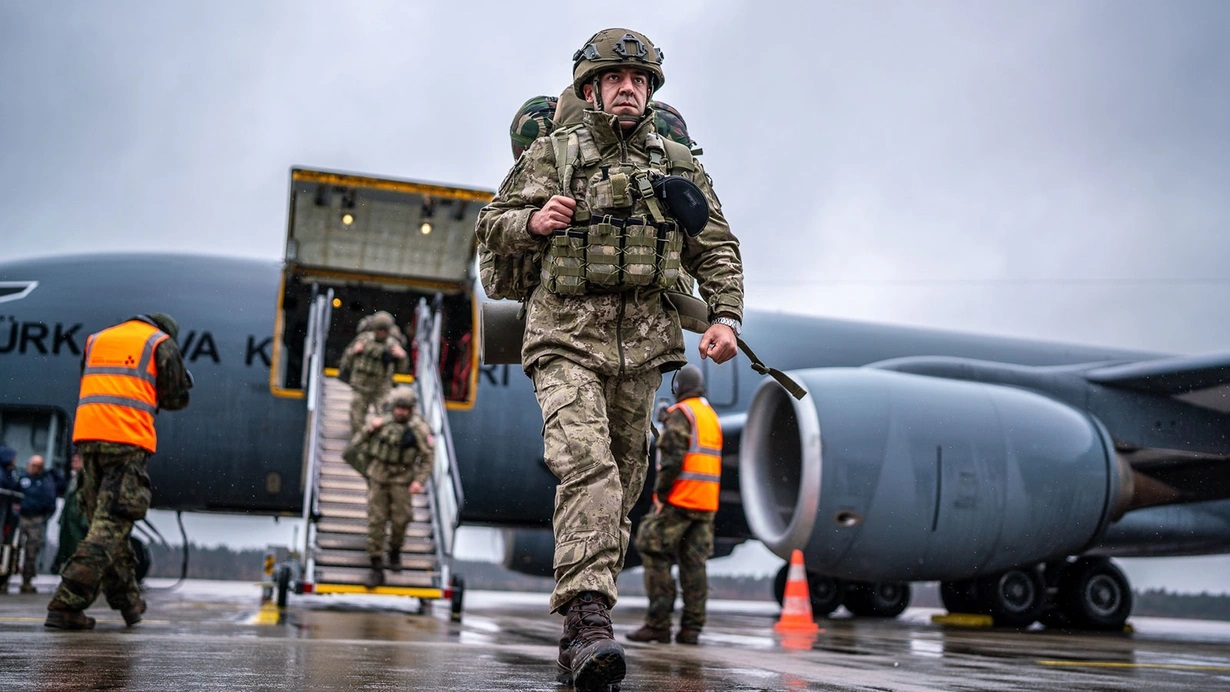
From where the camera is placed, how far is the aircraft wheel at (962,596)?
10.1 meters

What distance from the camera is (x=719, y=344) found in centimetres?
286

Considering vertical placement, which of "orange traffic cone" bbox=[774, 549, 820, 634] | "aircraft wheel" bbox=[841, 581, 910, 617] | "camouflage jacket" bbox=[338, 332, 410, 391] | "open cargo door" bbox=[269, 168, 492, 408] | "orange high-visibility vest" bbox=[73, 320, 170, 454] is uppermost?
"open cargo door" bbox=[269, 168, 492, 408]

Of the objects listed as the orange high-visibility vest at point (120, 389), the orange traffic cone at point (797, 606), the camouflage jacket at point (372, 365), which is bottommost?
the orange traffic cone at point (797, 606)

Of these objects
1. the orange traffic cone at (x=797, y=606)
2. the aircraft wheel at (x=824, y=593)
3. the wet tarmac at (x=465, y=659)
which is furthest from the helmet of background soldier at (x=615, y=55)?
the aircraft wheel at (x=824, y=593)

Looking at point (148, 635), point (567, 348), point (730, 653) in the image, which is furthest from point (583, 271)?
point (148, 635)

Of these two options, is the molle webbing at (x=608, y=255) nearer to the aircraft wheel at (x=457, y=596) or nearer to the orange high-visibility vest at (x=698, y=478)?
the orange high-visibility vest at (x=698, y=478)

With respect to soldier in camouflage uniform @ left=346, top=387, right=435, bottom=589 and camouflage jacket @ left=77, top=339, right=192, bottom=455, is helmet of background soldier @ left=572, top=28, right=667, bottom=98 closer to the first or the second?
camouflage jacket @ left=77, top=339, right=192, bottom=455

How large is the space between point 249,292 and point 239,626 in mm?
4987

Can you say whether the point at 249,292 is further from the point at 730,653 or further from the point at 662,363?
the point at 662,363

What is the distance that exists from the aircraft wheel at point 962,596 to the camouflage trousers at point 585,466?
7.91m

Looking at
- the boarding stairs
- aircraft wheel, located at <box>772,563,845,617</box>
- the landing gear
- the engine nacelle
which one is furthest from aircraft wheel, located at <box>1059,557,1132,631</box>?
the boarding stairs

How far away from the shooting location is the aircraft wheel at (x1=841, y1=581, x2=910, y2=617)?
1146cm

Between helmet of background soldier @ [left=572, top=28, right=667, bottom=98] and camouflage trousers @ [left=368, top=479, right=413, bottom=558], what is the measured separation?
476 centimetres

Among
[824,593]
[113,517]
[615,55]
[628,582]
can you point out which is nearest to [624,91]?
[615,55]
